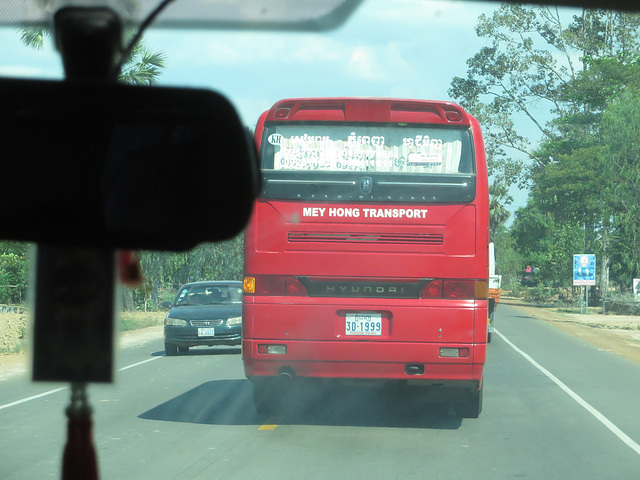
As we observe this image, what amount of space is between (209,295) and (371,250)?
10734 mm

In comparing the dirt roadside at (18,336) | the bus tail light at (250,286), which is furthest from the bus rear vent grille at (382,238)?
the dirt roadside at (18,336)

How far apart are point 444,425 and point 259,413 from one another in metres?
2.14

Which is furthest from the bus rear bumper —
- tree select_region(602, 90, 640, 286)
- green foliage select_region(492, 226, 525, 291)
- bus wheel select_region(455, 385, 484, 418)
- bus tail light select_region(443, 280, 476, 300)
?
green foliage select_region(492, 226, 525, 291)

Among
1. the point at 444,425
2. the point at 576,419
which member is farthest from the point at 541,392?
the point at 444,425

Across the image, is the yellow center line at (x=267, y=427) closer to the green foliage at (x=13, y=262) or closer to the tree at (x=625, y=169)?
the green foliage at (x=13, y=262)

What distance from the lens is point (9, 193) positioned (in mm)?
2422

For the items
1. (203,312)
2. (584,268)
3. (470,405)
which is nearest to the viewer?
(470,405)

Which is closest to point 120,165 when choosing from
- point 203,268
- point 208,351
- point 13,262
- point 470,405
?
point 470,405

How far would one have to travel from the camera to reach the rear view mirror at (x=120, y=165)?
7.86 feet

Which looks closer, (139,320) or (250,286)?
(250,286)

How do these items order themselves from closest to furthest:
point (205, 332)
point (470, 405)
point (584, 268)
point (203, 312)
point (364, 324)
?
point (364, 324) → point (470, 405) → point (205, 332) → point (203, 312) → point (584, 268)

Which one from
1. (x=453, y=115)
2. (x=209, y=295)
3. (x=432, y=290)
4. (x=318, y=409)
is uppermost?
(x=453, y=115)

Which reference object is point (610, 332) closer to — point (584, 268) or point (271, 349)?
point (584, 268)

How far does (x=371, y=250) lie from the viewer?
9141 millimetres
